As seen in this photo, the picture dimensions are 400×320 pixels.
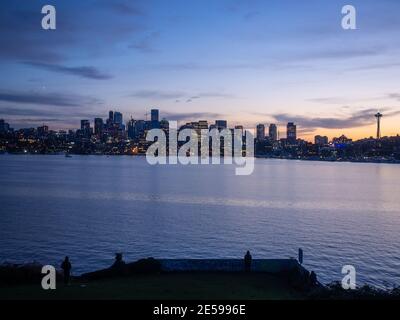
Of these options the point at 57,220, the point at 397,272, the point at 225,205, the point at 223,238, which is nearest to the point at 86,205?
the point at 57,220

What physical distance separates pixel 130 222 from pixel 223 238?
15.6m

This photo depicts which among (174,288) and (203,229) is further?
(203,229)

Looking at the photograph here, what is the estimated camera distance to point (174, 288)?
2283 cm

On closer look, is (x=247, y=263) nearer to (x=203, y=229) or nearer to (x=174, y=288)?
(x=174, y=288)

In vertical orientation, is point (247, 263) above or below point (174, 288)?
above

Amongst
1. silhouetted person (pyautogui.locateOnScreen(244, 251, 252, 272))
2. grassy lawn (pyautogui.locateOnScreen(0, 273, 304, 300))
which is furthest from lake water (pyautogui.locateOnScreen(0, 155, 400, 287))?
grassy lawn (pyautogui.locateOnScreen(0, 273, 304, 300))

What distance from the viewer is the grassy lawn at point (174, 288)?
21.2m

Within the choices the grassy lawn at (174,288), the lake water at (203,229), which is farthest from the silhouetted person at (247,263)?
the lake water at (203,229)

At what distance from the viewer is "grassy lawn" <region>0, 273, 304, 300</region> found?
21.2 metres

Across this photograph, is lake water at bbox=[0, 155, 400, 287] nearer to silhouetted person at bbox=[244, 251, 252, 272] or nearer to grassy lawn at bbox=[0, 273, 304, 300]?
silhouetted person at bbox=[244, 251, 252, 272]

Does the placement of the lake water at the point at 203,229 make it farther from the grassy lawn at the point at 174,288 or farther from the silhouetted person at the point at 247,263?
the grassy lawn at the point at 174,288

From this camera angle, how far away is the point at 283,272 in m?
27.7

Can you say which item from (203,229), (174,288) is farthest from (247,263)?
(203,229)
